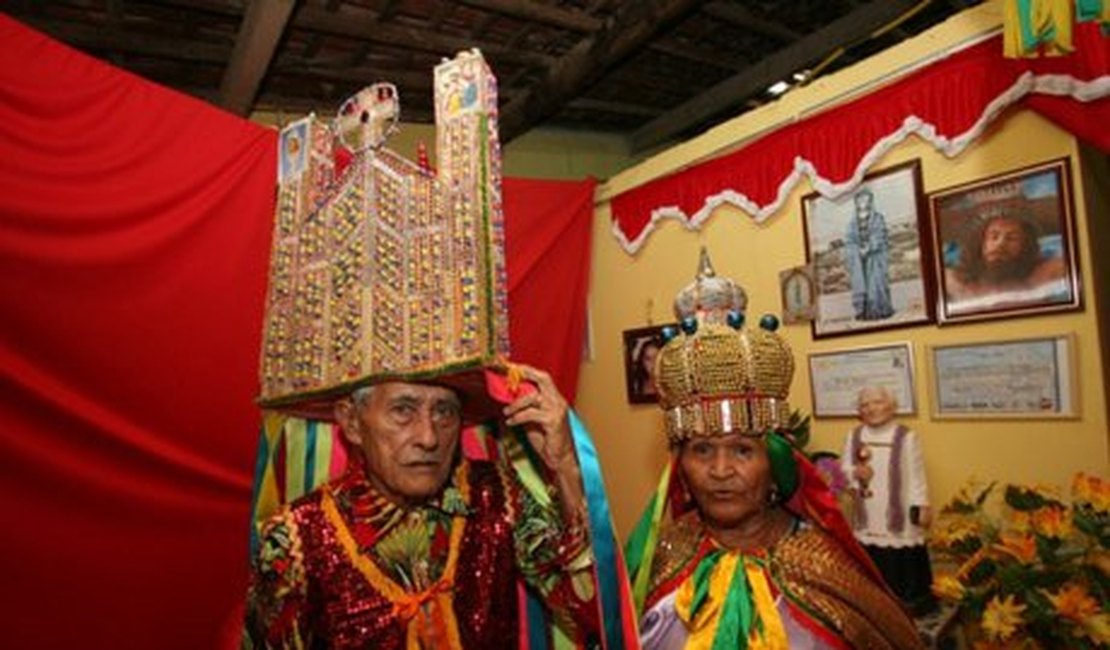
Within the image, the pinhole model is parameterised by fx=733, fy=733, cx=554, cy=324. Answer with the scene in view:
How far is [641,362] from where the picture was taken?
468cm

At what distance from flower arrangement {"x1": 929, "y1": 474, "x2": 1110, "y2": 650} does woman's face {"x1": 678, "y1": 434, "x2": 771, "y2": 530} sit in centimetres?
72

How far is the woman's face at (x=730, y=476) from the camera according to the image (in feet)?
6.54

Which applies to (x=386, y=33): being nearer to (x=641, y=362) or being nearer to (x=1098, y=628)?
(x=641, y=362)

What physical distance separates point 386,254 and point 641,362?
3.13 metres

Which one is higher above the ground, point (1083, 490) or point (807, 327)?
point (807, 327)

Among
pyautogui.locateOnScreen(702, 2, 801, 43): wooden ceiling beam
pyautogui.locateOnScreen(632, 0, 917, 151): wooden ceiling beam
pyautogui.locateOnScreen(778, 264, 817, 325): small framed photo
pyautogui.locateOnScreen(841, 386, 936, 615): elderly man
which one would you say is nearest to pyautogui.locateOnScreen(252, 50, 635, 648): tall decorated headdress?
pyautogui.locateOnScreen(841, 386, 936, 615): elderly man

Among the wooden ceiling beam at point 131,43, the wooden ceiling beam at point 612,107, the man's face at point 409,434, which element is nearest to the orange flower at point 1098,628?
the man's face at point 409,434

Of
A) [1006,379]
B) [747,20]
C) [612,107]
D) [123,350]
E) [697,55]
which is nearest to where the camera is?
[1006,379]

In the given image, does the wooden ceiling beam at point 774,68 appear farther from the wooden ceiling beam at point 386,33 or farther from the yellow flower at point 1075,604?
the yellow flower at point 1075,604

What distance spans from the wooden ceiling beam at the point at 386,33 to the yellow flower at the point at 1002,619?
3455 millimetres

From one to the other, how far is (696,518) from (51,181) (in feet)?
8.48

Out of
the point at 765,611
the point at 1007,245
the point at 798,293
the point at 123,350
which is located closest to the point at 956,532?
the point at 765,611

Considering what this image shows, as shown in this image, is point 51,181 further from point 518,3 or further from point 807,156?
point 807,156

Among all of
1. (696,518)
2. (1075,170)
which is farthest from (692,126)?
(696,518)
